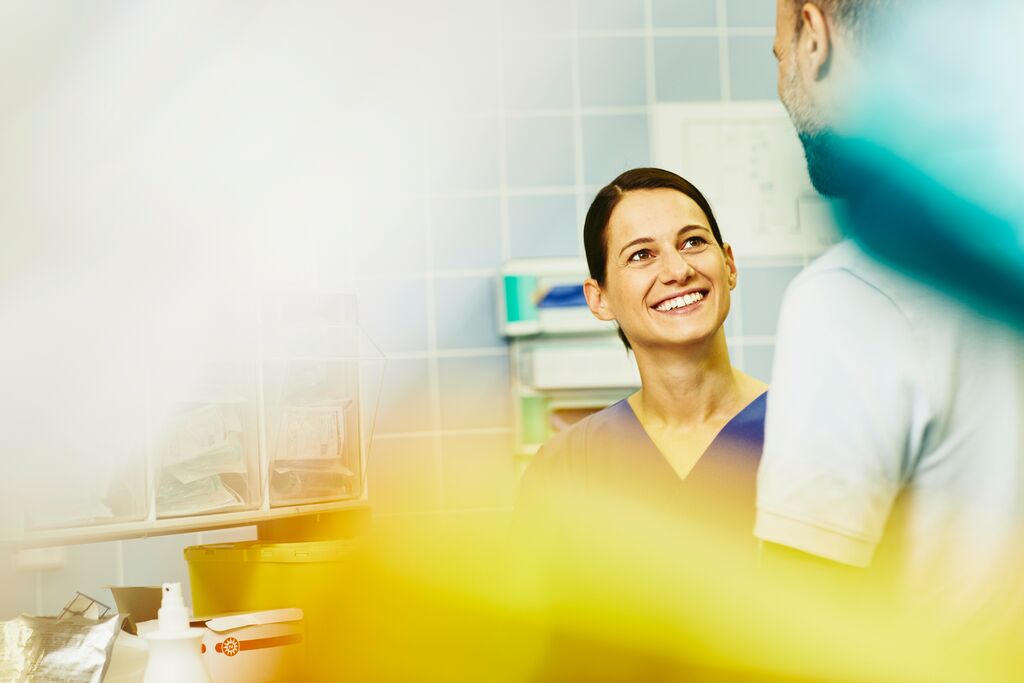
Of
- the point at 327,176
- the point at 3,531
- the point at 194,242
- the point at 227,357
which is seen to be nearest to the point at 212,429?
the point at 227,357

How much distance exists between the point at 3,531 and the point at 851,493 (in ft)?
2.27

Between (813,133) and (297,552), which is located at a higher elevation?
(813,133)

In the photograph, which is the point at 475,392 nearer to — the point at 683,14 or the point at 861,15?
the point at 683,14

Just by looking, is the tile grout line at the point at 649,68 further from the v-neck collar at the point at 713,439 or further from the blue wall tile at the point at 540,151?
the v-neck collar at the point at 713,439

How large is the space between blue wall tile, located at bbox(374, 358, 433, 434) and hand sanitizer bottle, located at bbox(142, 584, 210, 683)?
60 cm

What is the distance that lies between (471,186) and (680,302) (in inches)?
21.7

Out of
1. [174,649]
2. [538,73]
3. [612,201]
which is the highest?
[538,73]

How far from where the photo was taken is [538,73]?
1313 mm

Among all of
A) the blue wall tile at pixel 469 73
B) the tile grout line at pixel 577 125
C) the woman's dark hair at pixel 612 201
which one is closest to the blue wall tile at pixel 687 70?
the tile grout line at pixel 577 125

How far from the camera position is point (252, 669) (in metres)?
0.83

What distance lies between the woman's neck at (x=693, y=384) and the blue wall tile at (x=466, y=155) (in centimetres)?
51

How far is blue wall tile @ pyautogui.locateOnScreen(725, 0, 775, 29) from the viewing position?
4.44 feet

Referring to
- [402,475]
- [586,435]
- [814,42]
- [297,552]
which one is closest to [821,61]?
[814,42]

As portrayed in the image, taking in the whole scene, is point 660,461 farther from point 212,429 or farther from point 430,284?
point 430,284
